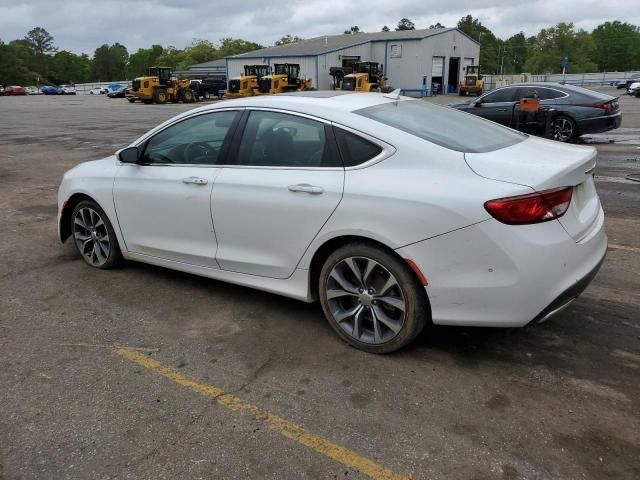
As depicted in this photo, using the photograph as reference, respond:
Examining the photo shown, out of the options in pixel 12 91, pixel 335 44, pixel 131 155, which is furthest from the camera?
pixel 12 91

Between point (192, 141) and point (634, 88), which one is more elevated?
point (634, 88)

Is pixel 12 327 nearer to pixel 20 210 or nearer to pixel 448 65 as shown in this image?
pixel 20 210

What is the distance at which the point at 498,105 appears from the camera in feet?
43.1

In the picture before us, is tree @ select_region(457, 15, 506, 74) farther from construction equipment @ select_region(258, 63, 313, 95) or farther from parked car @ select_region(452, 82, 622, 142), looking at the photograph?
parked car @ select_region(452, 82, 622, 142)

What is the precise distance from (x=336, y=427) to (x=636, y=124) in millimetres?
18700

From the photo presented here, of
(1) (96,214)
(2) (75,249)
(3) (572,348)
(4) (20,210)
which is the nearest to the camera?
(3) (572,348)

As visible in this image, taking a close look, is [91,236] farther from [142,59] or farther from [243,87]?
[142,59]

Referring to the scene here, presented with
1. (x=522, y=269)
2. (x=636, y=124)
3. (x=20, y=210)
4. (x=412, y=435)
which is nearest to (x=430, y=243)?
(x=522, y=269)

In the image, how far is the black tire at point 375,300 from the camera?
10.4ft

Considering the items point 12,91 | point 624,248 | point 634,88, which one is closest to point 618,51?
point 634,88

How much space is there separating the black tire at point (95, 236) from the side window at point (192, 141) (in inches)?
31.5

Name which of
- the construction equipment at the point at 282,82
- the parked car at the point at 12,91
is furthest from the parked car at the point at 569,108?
the parked car at the point at 12,91

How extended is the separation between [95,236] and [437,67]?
52728 mm

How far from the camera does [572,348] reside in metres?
3.43
